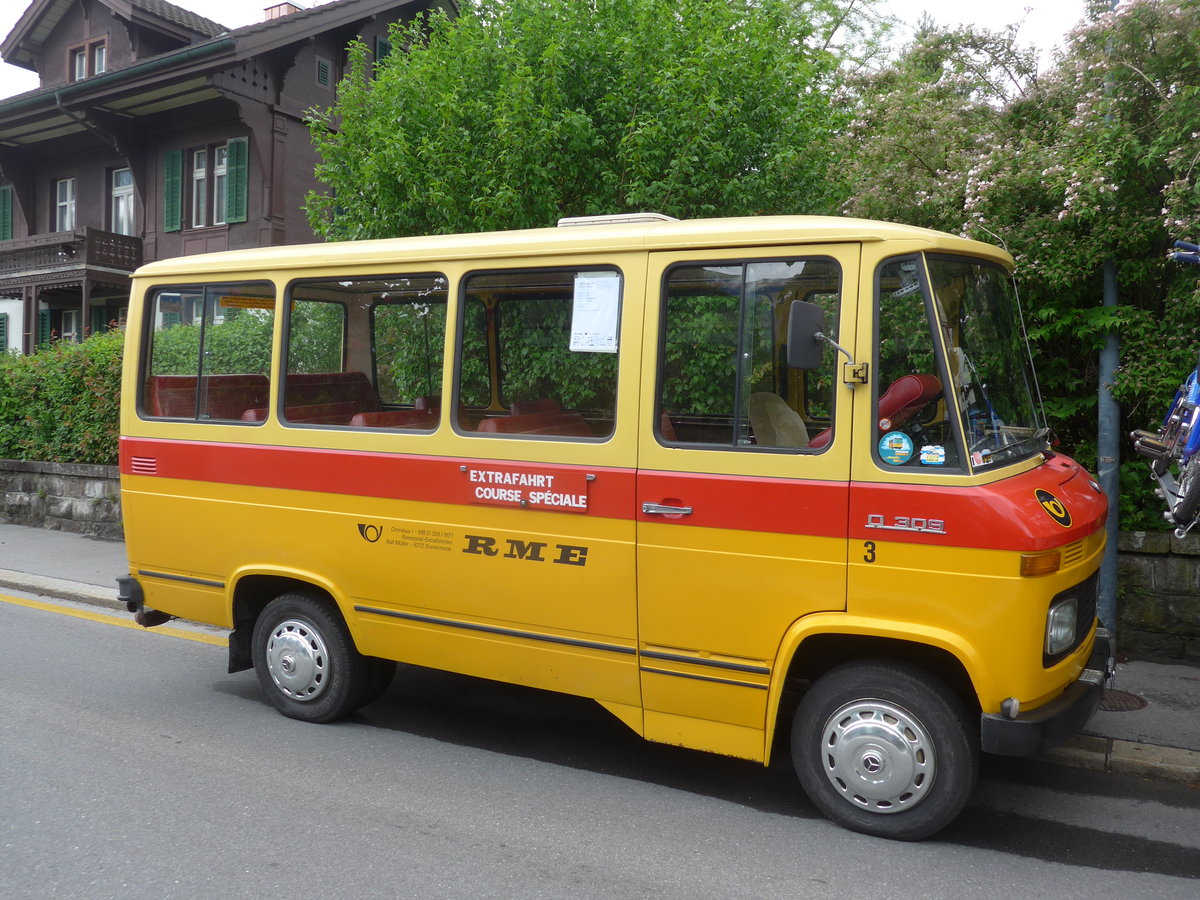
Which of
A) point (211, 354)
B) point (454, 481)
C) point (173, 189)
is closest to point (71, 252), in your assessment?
point (173, 189)

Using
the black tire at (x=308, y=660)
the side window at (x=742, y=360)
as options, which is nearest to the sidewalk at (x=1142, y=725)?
the side window at (x=742, y=360)

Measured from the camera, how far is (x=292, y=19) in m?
19.9

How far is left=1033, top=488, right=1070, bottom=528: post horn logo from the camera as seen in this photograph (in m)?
3.91

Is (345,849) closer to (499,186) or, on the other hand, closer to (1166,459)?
(1166,459)

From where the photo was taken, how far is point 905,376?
13.1 ft

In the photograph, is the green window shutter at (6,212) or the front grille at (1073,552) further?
the green window shutter at (6,212)

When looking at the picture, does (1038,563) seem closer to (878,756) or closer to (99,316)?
(878,756)

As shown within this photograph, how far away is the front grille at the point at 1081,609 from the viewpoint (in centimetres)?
396

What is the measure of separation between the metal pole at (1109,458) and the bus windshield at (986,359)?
1.99 metres

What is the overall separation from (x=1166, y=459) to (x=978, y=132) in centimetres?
322

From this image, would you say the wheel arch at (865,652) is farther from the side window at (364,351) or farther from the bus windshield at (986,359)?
the side window at (364,351)

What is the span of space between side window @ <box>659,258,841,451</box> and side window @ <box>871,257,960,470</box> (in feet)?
0.64

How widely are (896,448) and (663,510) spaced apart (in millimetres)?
1030

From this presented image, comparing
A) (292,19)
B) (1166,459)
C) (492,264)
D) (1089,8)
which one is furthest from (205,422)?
(292,19)
